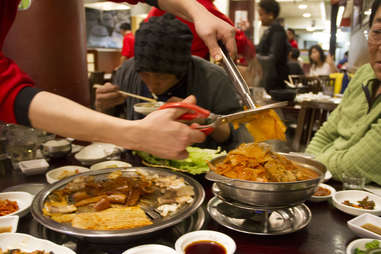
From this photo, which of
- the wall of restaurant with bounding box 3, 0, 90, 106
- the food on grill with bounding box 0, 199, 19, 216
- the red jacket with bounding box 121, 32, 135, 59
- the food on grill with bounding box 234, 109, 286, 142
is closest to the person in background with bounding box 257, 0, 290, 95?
the red jacket with bounding box 121, 32, 135, 59

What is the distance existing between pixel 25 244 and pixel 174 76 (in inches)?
71.2

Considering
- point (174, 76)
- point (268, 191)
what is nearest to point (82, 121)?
point (268, 191)

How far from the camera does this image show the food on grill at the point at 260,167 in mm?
1333

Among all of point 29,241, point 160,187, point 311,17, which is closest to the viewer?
point 29,241

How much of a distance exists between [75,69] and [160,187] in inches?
88.0

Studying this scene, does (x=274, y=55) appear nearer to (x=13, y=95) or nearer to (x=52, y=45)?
(x=52, y=45)

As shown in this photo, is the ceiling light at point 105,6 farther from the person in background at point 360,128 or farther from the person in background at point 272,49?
the person in background at point 360,128

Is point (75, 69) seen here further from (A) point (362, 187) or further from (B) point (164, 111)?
(A) point (362, 187)

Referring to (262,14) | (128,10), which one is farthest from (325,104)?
(128,10)

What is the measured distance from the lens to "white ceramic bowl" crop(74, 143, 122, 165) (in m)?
2.22

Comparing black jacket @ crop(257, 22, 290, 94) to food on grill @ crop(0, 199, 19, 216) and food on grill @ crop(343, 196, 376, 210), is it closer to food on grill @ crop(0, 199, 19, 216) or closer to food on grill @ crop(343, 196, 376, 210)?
food on grill @ crop(343, 196, 376, 210)

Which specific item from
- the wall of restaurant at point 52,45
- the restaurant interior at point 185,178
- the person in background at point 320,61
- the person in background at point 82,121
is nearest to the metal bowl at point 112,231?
the restaurant interior at point 185,178

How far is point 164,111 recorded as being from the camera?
1.24m

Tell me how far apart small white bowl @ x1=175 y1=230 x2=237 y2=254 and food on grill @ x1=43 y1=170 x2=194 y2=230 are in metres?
0.18
